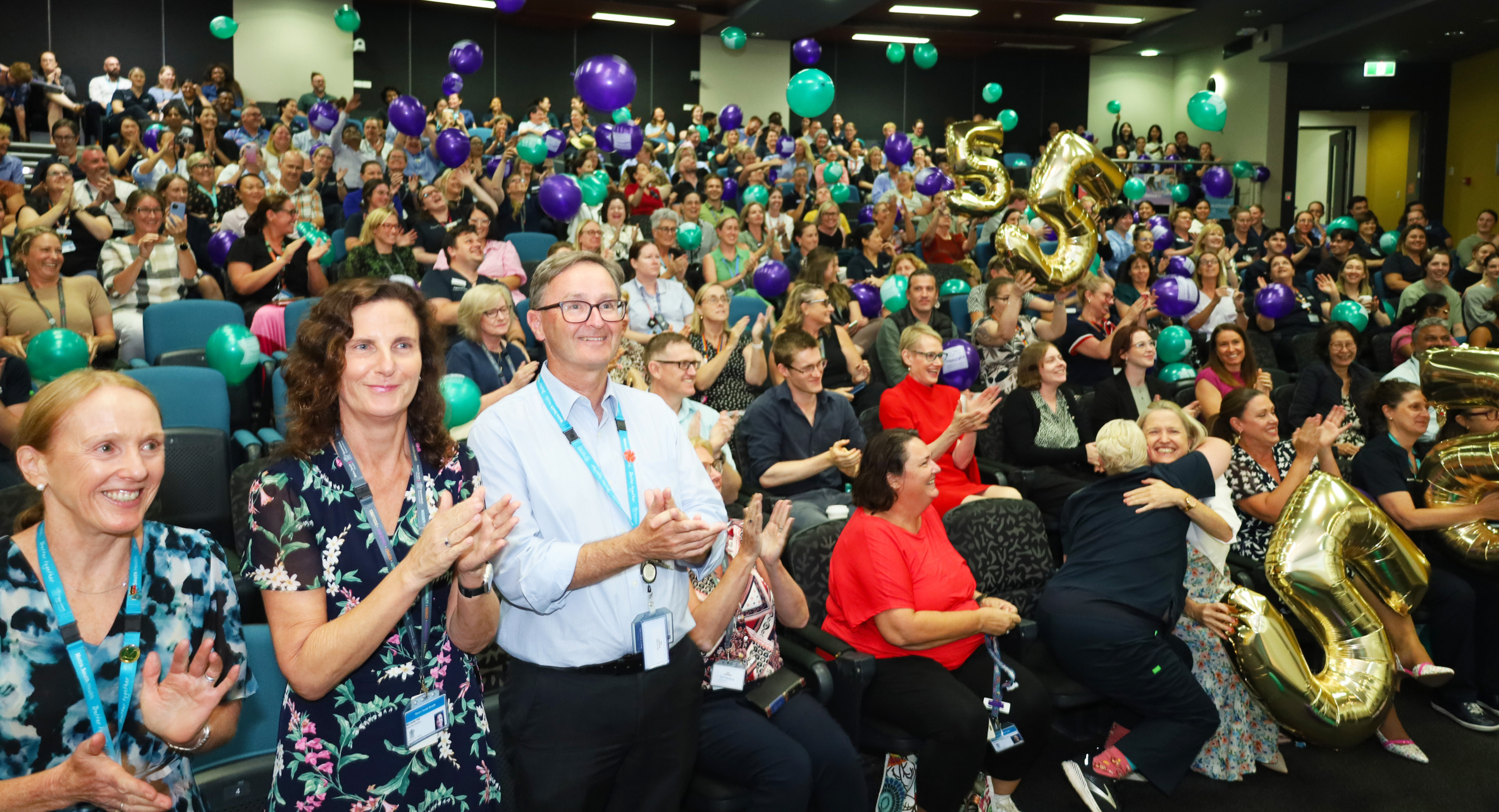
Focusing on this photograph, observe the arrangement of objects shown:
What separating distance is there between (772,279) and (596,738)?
4557mm

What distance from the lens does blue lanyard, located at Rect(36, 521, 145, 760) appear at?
4.44ft

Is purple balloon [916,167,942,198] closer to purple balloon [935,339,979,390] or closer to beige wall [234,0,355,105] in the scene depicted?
purple balloon [935,339,979,390]

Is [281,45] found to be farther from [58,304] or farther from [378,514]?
[378,514]

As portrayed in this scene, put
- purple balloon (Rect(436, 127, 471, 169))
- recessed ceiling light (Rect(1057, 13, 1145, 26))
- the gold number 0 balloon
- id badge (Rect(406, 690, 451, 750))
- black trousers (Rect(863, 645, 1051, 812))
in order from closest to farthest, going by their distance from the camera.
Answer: id badge (Rect(406, 690, 451, 750)) < black trousers (Rect(863, 645, 1051, 812)) < the gold number 0 balloon < purple balloon (Rect(436, 127, 471, 169)) < recessed ceiling light (Rect(1057, 13, 1145, 26))

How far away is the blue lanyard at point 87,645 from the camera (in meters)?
1.35

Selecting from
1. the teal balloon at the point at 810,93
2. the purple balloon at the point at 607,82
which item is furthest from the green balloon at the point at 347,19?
the purple balloon at the point at 607,82

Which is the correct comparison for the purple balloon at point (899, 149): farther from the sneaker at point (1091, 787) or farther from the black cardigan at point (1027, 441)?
the sneaker at point (1091, 787)

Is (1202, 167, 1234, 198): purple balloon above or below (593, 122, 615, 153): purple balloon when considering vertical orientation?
below

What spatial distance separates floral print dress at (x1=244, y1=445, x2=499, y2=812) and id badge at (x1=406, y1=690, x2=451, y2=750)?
0.03 ft

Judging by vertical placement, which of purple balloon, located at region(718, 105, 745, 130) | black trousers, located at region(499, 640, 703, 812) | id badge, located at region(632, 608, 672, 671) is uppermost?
purple balloon, located at region(718, 105, 745, 130)

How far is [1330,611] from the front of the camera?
10.6 feet

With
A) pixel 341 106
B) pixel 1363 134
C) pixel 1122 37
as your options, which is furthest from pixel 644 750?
pixel 1363 134

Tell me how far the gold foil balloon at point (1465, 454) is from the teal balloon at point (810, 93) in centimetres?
433

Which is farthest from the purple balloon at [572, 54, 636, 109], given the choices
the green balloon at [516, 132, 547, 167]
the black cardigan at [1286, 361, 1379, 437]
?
the black cardigan at [1286, 361, 1379, 437]
